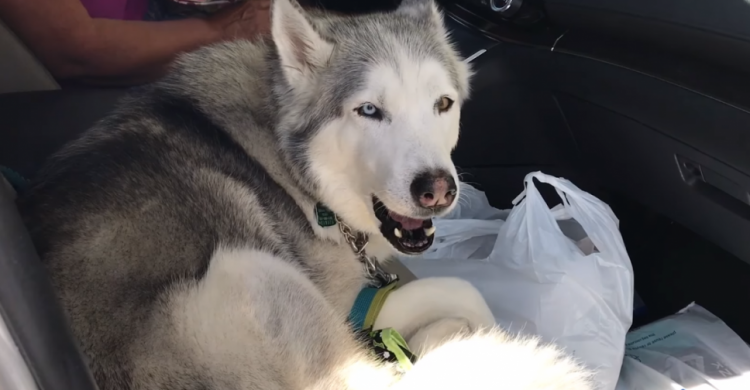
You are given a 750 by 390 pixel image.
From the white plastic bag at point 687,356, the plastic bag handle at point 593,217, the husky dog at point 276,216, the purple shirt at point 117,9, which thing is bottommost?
the white plastic bag at point 687,356

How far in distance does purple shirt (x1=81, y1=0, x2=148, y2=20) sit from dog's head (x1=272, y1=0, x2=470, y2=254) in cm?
79

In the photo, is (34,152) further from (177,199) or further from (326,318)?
(326,318)

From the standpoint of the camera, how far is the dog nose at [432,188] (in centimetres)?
144

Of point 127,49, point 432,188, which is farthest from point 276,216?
point 127,49

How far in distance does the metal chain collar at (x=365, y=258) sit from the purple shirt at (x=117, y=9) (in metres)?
1.07

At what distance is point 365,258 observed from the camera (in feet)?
5.93

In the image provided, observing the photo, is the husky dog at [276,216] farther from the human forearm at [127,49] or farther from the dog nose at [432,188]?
the human forearm at [127,49]

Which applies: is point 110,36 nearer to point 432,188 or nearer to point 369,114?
point 369,114

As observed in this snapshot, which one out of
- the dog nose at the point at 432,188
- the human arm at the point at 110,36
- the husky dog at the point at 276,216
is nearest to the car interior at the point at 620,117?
the human arm at the point at 110,36

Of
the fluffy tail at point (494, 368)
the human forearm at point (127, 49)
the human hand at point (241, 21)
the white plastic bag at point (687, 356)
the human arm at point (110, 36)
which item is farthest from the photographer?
the human hand at point (241, 21)

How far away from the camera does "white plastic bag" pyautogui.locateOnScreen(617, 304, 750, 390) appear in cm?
156

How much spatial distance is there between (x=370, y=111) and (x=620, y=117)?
74 cm

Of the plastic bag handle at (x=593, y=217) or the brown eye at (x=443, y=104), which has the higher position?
the brown eye at (x=443, y=104)

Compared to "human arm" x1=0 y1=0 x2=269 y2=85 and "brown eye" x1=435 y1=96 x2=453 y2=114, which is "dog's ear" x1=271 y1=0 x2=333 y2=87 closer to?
"brown eye" x1=435 y1=96 x2=453 y2=114
